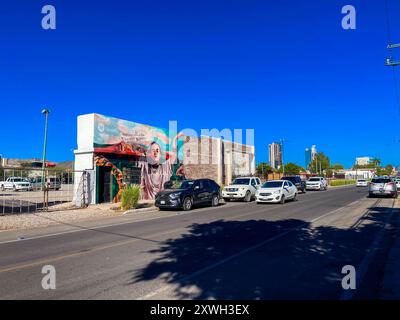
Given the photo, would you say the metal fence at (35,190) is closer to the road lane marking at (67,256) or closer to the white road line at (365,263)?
the road lane marking at (67,256)

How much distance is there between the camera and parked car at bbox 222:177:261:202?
24219 millimetres

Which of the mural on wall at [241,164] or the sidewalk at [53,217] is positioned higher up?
the mural on wall at [241,164]

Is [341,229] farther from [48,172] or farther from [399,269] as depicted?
[48,172]

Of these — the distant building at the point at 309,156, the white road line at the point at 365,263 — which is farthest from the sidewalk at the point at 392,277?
the distant building at the point at 309,156

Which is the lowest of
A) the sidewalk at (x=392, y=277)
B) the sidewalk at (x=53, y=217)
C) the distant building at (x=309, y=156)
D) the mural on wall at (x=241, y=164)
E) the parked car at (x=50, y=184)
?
the sidewalk at (x=53, y=217)

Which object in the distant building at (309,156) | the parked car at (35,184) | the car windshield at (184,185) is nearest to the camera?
the parked car at (35,184)

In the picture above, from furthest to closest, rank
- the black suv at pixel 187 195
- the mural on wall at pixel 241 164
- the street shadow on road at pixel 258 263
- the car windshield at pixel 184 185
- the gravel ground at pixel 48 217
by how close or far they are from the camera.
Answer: the mural on wall at pixel 241 164 → the car windshield at pixel 184 185 → the black suv at pixel 187 195 → the gravel ground at pixel 48 217 → the street shadow on road at pixel 258 263

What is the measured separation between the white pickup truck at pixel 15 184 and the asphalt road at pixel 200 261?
7.04 m

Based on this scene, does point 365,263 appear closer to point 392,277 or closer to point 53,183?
point 392,277

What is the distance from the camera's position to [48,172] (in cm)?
2053

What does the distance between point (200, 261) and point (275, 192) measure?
49.3 feet

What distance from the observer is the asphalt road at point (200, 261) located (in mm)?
5418
